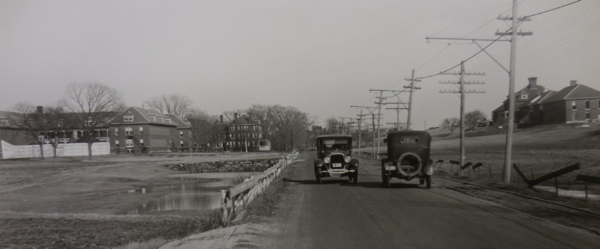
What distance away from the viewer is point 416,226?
8.68 meters

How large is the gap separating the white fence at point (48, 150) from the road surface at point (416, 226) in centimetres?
6318

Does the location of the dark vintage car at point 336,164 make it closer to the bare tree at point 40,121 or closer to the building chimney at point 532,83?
the bare tree at point 40,121

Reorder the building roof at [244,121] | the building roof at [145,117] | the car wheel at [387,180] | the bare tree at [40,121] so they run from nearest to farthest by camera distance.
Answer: the car wheel at [387,180] < the bare tree at [40,121] < the building roof at [145,117] < the building roof at [244,121]

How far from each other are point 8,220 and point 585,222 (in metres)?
16.8

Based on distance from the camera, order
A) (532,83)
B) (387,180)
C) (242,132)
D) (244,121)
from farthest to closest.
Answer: (244,121), (242,132), (532,83), (387,180)

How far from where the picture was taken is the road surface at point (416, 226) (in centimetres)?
720

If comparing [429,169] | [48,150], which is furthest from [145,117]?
[429,169]

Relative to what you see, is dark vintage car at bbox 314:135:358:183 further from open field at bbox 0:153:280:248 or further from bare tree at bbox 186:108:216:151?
bare tree at bbox 186:108:216:151

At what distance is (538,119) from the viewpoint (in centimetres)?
8044

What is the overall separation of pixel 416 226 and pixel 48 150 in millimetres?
72468

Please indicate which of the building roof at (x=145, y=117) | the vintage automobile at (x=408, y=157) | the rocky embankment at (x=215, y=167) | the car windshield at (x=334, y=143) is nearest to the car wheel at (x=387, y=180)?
the vintage automobile at (x=408, y=157)

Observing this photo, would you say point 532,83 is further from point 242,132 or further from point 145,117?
point 145,117

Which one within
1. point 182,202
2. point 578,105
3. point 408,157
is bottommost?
point 182,202

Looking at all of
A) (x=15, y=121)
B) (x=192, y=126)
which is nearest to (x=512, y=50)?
(x=15, y=121)
